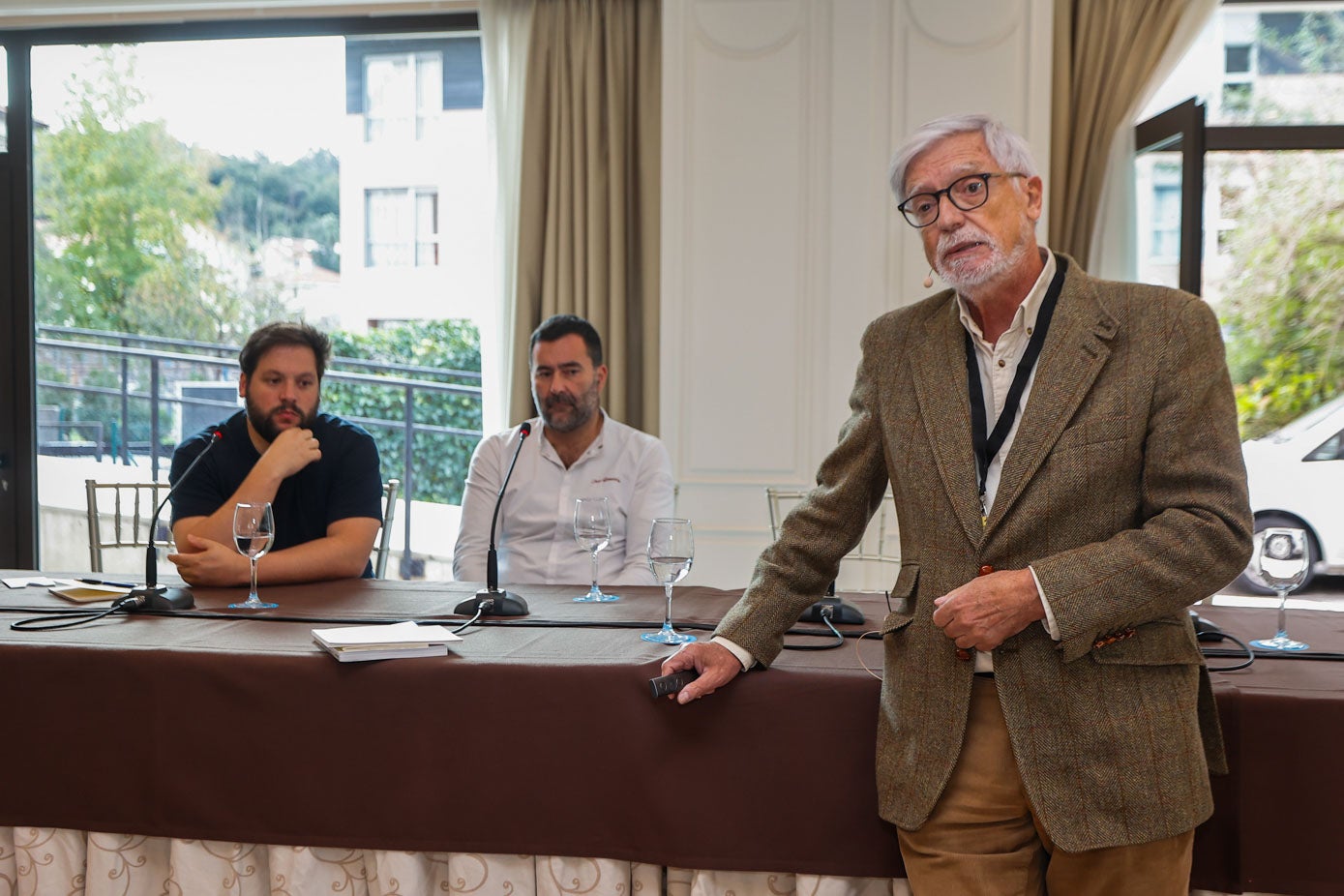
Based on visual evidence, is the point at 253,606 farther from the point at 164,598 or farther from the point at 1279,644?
the point at 1279,644

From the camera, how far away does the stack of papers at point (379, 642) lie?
5.65ft

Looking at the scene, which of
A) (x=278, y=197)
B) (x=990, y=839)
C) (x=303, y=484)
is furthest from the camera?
(x=278, y=197)

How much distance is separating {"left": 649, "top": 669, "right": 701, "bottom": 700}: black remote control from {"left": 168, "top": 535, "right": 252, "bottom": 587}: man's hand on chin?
48.0 inches

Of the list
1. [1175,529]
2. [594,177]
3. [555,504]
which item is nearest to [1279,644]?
[1175,529]

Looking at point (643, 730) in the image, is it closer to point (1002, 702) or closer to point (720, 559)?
point (1002, 702)

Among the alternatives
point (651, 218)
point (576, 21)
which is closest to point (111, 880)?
point (651, 218)

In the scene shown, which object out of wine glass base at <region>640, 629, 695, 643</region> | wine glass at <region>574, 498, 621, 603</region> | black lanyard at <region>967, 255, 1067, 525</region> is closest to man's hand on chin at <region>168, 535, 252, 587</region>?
wine glass at <region>574, 498, 621, 603</region>

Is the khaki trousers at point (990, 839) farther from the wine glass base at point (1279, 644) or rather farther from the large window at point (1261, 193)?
the large window at point (1261, 193)

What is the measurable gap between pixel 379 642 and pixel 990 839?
0.95 meters

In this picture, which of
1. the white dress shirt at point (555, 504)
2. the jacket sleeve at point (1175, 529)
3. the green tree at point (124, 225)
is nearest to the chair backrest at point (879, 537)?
the white dress shirt at point (555, 504)

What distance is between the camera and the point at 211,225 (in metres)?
5.12

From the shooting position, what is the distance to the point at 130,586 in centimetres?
244

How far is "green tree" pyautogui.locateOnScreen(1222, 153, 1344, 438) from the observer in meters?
4.73

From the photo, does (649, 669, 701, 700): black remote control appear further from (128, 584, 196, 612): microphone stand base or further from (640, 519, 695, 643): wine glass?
(128, 584, 196, 612): microphone stand base
